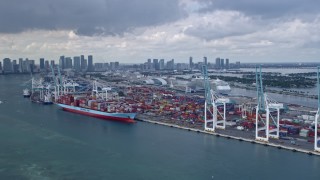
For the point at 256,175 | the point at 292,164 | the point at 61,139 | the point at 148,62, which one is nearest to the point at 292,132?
the point at 292,164

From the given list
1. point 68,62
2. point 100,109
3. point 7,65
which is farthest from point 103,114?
point 68,62

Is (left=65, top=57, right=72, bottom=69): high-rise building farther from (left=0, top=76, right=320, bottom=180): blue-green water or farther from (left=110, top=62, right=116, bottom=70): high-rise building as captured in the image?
(left=0, top=76, right=320, bottom=180): blue-green water

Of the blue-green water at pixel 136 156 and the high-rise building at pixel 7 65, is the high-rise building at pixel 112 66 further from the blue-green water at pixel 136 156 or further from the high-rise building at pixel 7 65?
the blue-green water at pixel 136 156

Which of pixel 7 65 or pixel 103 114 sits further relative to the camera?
pixel 7 65

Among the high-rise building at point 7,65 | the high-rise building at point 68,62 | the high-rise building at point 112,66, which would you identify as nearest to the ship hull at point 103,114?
the high-rise building at point 7,65

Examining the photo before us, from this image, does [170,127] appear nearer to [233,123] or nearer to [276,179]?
[233,123]

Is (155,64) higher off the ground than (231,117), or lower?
higher

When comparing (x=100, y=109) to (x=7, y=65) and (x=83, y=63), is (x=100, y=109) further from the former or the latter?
(x=83, y=63)

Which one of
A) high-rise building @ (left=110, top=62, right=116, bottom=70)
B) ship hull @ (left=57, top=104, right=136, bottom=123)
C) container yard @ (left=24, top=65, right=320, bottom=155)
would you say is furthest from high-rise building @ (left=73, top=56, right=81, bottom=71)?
ship hull @ (left=57, top=104, right=136, bottom=123)
